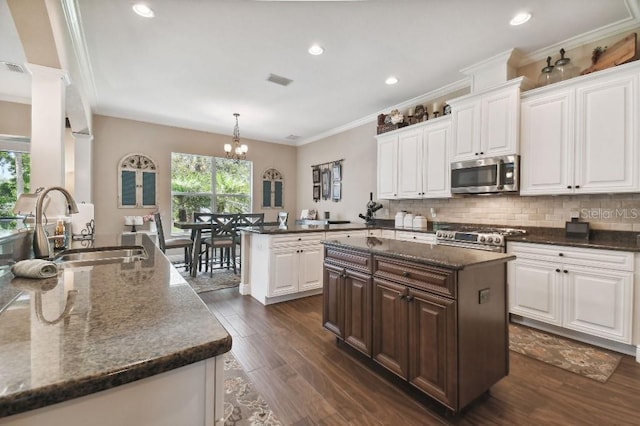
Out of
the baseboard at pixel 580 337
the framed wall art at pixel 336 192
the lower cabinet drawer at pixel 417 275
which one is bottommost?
the baseboard at pixel 580 337

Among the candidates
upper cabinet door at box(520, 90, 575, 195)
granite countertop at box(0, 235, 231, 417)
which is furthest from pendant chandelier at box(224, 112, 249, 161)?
granite countertop at box(0, 235, 231, 417)

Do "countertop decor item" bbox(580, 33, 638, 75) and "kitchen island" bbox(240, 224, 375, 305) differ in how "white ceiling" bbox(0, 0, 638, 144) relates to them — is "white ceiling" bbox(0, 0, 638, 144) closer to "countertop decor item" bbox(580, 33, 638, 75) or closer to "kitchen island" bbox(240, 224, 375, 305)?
"countertop decor item" bbox(580, 33, 638, 75)

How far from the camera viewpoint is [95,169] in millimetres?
5137

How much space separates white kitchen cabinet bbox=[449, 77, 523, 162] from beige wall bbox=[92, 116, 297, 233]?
463cm

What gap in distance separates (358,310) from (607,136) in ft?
9.02

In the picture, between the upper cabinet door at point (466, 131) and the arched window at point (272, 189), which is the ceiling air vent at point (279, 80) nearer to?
the upper cabinet door at point (466, 131)

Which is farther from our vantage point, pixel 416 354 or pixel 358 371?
pixel 358 371

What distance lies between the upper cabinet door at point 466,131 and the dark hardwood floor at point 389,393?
2261 mm

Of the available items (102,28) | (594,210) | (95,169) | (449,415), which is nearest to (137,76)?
(102,28)

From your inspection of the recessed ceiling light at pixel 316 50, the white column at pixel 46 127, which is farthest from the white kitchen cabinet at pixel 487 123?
the white column at pixel 46 127

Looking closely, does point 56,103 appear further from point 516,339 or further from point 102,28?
point 516,339

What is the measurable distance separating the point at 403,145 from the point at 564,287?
2.64 m

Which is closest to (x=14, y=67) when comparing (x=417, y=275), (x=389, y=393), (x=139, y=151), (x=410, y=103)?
(x=139, y=151)

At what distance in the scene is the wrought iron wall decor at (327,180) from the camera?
243 inches
